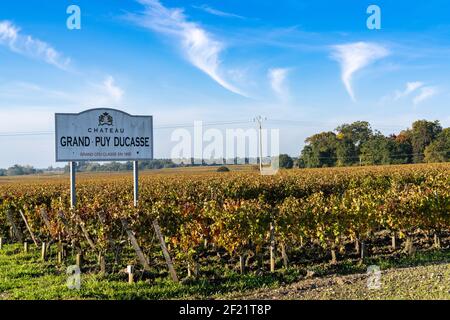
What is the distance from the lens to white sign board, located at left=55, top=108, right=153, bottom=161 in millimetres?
11422

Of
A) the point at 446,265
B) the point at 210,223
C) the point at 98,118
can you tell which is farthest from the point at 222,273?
the point at 98,118

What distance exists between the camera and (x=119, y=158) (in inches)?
470

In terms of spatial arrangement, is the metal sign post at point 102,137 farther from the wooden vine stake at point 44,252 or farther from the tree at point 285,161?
the tree at point 285,161

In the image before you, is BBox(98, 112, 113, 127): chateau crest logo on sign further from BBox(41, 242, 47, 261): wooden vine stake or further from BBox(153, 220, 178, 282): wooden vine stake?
BBox(153, 220, 178, 282): wooden vine stake

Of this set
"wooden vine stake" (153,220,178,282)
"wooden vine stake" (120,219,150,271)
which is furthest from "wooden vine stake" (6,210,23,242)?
"wooden vine stake" (153,220,178,282)

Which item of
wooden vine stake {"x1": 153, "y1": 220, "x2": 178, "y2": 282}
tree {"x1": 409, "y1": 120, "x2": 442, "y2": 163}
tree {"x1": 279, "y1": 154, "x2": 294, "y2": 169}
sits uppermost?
tree {"x1": 409, "y1": 120, "x2": 442, "y2": 163}

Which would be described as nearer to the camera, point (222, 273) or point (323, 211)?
point (222, 273)

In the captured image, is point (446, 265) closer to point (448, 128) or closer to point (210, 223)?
point (210, 223)

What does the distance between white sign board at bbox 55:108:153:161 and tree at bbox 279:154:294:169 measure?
62.4 m

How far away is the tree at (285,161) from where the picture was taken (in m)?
74.8

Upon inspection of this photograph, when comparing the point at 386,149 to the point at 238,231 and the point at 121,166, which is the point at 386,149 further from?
the point at 238,231

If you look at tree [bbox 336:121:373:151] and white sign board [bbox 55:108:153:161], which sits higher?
tree [bbox 336:121:373:151]

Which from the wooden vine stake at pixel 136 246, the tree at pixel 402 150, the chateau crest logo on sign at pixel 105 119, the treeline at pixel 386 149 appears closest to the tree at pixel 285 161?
the treeline at pixel 386 149
